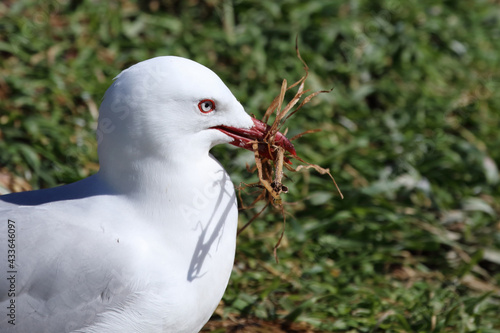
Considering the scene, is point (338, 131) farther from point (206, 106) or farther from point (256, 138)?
point (206, 106)

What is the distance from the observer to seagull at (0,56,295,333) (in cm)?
226

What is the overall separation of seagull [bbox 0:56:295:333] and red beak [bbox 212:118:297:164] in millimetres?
69

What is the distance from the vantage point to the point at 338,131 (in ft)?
15.4

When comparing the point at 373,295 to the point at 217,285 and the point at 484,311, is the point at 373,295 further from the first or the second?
the point at 217,285

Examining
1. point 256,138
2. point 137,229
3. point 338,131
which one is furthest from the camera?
point 338,131

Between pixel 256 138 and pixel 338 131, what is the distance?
7.13 ft

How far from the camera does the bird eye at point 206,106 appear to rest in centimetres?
240

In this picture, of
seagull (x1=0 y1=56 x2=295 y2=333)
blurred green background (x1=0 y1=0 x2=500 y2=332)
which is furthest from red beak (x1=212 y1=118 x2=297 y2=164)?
blurred green background (x1=0 y1=0 x2=500 y2=332)

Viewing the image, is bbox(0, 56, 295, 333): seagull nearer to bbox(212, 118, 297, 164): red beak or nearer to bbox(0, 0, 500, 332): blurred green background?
bbox(212, 118, 297, 164): red beak

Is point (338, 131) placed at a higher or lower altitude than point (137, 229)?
lower

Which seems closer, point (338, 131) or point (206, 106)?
point (206, 106)

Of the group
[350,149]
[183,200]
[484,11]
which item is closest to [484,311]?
[350,149]

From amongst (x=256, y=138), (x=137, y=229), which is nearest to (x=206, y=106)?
(x=256, y=138)

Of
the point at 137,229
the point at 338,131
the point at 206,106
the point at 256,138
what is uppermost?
the point at 206,106
